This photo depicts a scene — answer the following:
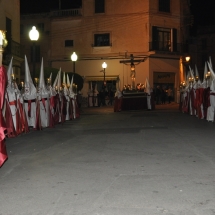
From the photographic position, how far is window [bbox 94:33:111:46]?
1620 inches

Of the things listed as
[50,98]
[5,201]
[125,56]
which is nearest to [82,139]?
[50,98]

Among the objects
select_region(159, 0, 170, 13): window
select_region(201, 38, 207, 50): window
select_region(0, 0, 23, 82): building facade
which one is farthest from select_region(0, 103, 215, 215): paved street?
select_region(201, 38, 207, 50): window

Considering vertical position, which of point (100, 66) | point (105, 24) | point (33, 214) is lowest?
point (33, 214)

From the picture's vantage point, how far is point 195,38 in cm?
7500

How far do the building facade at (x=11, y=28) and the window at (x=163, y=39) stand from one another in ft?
50.1

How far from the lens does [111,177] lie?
6.50 m

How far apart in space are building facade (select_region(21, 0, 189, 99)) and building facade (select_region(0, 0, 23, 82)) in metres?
12.5

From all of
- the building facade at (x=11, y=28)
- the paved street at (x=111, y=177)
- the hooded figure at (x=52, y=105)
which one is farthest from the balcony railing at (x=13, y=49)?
the paved street at (x=111, y=177)

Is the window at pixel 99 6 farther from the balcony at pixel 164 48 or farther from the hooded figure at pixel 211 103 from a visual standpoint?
the hooded figure at pixel 211 103

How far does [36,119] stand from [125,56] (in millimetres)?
26711

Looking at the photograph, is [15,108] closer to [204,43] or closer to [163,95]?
[163,95]

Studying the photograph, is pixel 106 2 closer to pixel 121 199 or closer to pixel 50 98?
A: pixel 50 98

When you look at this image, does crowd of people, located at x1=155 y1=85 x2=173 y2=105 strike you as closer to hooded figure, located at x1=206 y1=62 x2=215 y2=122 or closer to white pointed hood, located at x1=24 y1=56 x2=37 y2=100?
hooded figure, located at x1=206 y1=62 x2=215 y2=122

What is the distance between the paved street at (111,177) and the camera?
16.2ft
